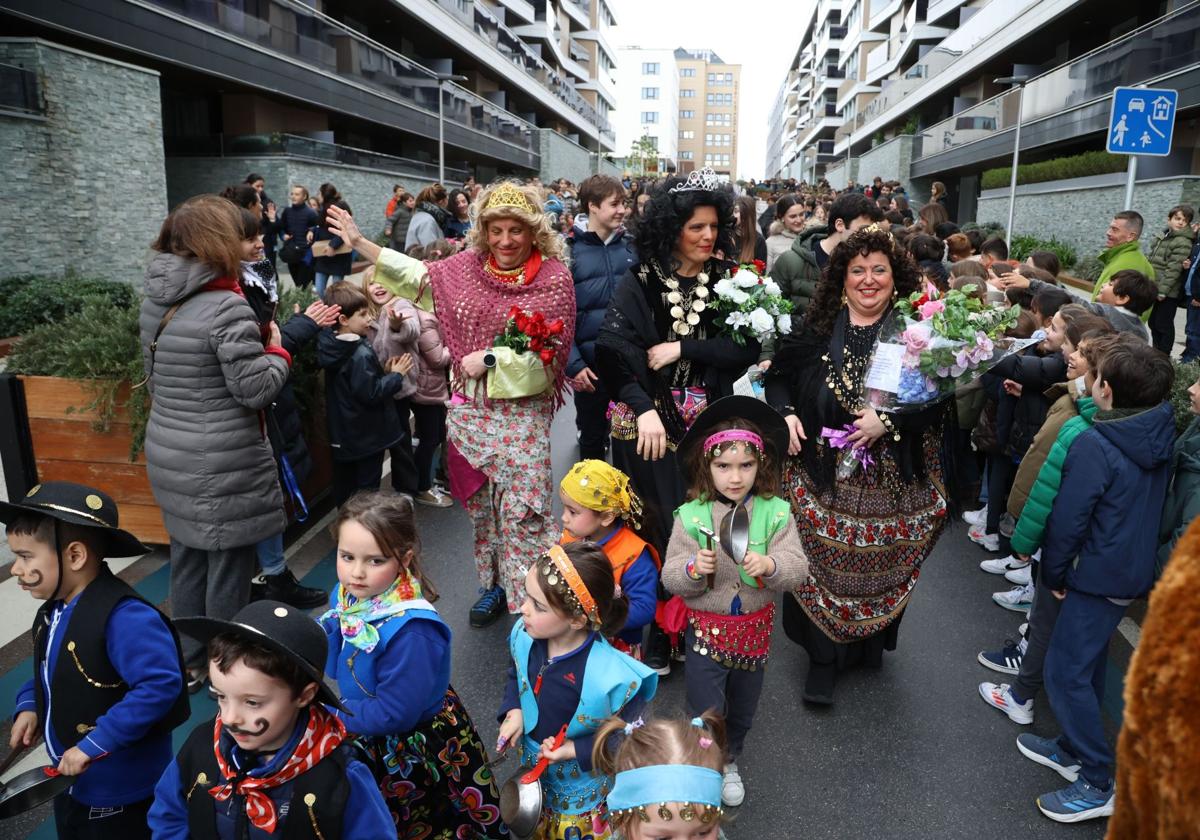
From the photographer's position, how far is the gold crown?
437cm

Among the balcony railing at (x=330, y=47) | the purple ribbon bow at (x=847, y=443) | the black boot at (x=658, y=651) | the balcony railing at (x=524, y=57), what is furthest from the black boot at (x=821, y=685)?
the balcony railing at (x=524, y=57)

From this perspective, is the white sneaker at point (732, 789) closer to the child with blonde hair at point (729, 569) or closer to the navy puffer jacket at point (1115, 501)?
the child with blonde hair at point (729, 569)

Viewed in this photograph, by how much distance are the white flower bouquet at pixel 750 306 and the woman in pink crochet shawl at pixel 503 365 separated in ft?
3.00

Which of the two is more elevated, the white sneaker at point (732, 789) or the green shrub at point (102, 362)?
the green shrub at point (102, 362)

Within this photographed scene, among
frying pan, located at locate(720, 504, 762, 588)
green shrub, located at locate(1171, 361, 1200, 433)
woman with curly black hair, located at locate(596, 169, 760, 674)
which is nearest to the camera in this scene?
frying pan, located at locate(720, 504, 762, 588)

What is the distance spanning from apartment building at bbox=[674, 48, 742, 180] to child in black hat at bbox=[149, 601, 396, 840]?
553ft

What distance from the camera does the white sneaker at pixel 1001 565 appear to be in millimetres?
5695

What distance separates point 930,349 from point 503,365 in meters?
2.00

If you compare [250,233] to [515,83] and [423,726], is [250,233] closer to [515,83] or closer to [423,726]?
[423,726]

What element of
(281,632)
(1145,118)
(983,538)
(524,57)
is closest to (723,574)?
(281,632)

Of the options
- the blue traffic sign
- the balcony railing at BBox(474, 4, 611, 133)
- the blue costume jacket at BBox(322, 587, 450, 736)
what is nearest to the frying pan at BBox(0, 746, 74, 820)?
the blue costume jacket at BBox(322, 587, 450, 736)

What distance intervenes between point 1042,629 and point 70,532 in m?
3.86

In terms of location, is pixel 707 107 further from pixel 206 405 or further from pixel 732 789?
pixel 732 789

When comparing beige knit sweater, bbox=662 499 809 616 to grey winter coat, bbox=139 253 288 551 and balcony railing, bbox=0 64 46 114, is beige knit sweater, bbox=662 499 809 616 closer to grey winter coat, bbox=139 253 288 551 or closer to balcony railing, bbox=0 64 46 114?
grey winter coat, bbox=139 253 288 551
